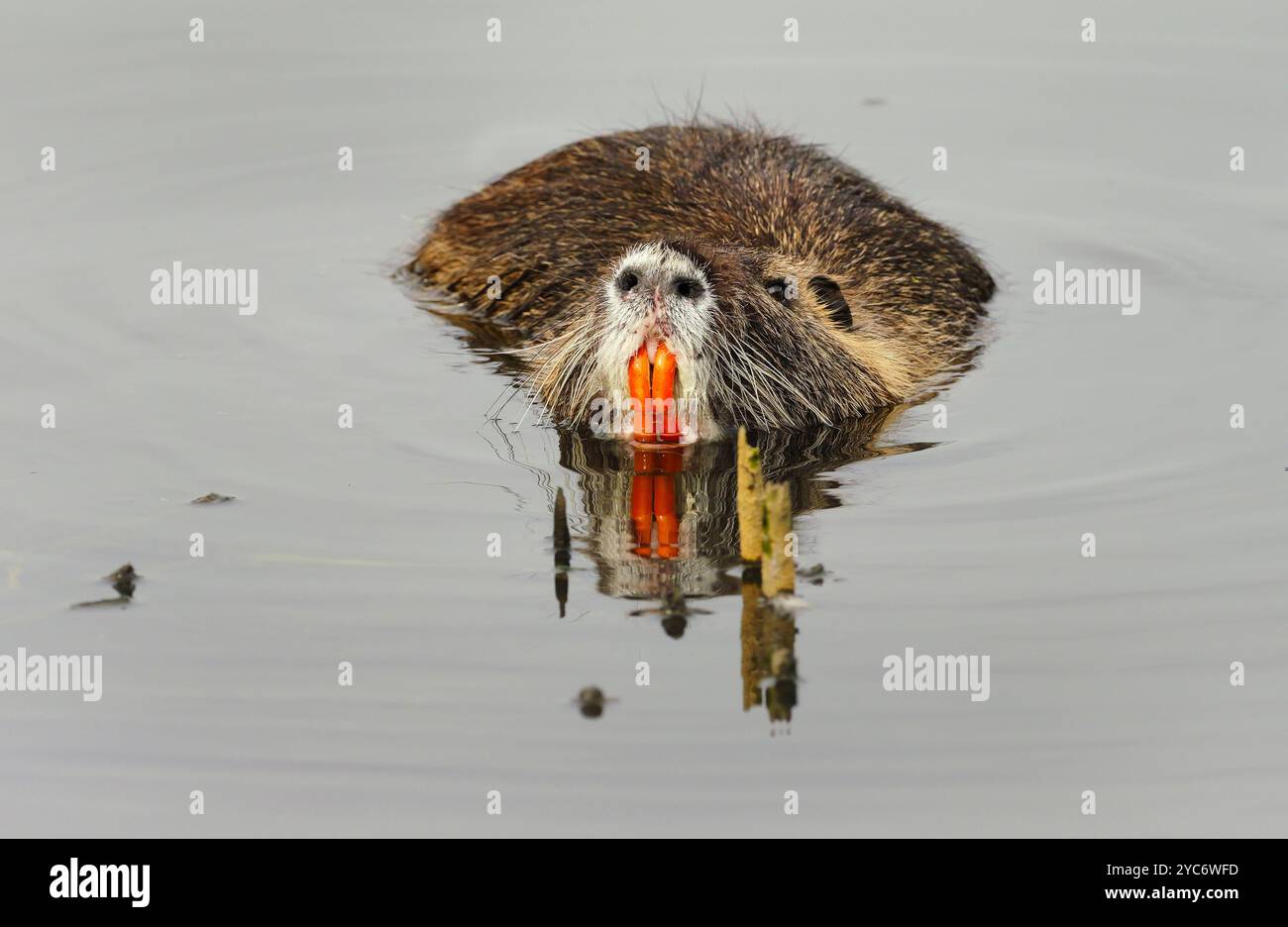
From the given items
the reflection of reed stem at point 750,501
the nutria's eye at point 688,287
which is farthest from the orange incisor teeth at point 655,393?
the reflection of reed stem at point 750,501

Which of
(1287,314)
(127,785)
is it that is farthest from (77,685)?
(1287,314)

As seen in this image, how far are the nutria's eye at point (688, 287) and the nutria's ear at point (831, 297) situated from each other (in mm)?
949

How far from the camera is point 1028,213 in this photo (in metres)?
9.52

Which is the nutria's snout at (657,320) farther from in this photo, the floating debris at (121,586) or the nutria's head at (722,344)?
the floating debris at (121,586)

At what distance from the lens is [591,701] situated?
4957 mm

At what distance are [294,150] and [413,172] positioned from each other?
69 centimetres

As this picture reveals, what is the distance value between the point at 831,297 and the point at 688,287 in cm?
108

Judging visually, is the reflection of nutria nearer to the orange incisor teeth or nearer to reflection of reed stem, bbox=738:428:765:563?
the orange incisor teeth

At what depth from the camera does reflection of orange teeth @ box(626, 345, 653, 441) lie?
21.1 ft

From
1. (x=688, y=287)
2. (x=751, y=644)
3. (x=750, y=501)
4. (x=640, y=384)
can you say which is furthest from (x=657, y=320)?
(x=751, y=644)

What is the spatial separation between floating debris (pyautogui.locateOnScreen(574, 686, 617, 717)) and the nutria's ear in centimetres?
257

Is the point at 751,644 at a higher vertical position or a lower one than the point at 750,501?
lower

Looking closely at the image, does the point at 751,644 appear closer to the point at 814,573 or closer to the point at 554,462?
the point at 814,573

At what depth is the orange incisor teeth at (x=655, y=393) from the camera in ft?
21.1
